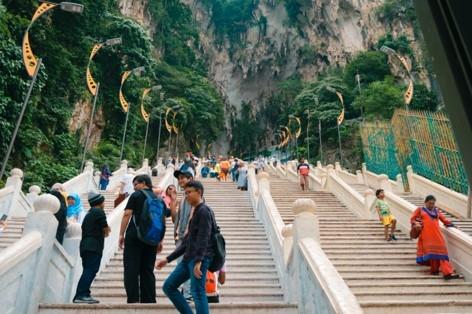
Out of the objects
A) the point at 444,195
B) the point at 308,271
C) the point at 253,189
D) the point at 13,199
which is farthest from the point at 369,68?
the point at 308,271

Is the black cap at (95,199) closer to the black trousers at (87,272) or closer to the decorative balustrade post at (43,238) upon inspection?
the decorative balustrade post at (43,238)

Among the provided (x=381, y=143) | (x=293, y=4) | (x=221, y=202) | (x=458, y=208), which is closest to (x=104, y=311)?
(x=221, y=202)

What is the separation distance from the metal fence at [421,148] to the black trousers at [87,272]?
9440 millimetres

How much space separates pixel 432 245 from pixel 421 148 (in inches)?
382

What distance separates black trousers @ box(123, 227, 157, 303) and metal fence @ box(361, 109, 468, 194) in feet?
29.6

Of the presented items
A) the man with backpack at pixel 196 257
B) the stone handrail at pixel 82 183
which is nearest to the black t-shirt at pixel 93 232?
the man with backpack at pixel 196 257

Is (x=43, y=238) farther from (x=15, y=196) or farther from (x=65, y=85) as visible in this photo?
(x=65, y=85)

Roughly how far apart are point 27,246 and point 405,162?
1506 centimetres

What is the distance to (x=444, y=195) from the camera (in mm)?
11211

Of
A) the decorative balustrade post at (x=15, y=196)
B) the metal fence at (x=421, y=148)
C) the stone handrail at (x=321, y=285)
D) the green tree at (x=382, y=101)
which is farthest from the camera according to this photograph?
the green tree at (x=382, y=101)

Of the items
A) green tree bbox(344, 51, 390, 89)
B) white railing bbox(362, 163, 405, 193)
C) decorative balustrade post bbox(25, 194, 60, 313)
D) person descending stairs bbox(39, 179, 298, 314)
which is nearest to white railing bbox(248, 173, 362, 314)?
person descending stairs bbox(39, 179, 298, 314)

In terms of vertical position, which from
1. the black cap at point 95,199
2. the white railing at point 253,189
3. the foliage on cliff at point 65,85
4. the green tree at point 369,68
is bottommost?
the black cap at point 95,199

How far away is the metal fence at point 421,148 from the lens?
40.9 feet

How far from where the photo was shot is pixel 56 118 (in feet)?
67.4
